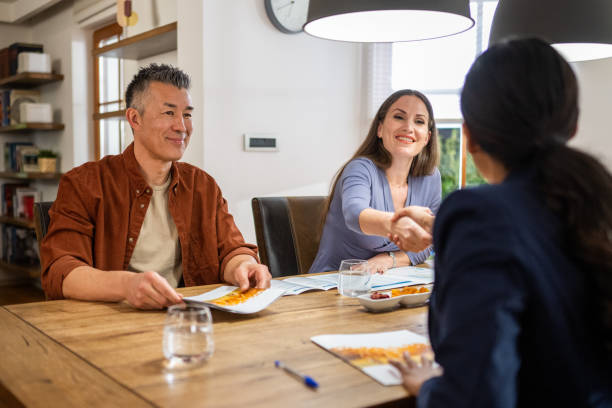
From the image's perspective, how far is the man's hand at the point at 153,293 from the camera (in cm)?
139

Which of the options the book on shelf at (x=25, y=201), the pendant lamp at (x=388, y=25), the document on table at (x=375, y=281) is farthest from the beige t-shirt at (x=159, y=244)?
the book on shelf at (x=25, y=201)

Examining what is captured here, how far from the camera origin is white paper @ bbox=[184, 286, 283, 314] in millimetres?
1363

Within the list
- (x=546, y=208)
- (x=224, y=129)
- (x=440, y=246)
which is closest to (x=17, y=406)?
(x=440, y=246)

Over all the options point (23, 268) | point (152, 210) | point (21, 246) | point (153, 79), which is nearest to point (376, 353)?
point (152, 210)

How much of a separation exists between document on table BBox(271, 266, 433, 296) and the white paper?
58 millimetres

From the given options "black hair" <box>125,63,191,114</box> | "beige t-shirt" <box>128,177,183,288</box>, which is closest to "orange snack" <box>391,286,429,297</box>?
"beige t-shirt" <box>128,177,183,288</box>

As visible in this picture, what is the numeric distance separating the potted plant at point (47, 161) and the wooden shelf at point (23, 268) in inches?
33.2

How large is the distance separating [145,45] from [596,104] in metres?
2.57

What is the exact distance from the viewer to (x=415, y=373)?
95 cm

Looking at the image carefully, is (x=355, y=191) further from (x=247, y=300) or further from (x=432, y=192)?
(x=247, y=300)

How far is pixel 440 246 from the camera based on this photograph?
2.77 ft

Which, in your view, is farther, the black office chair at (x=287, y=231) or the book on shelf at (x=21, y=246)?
the book on shelf at (x=21, y=246)

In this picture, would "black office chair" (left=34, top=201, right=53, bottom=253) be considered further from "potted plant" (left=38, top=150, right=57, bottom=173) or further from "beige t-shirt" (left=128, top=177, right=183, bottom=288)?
"potted plant" (left=38, top=150, right=57, bottom=173)

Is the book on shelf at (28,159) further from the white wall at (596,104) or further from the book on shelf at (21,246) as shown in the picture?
the white wall at (596,104)
